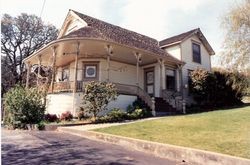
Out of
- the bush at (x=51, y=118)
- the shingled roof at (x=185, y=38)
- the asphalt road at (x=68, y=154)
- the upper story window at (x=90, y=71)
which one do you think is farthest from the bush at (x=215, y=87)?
the asphalt road at (x=68, y=154)

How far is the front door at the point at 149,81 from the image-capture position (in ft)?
80.1

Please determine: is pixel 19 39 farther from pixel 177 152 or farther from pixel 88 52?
pixel 177 152

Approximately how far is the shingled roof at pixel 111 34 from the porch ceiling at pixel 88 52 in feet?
1.47

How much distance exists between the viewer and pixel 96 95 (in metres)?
16.4

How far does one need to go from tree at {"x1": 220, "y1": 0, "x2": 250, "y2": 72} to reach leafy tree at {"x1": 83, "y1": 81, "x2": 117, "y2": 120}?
377 inches

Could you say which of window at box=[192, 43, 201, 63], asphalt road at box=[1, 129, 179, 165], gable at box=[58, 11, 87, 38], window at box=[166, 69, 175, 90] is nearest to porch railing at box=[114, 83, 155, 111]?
window at box=[166, 69, 175, 90]

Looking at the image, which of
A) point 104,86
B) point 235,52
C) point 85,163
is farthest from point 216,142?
point 235,52

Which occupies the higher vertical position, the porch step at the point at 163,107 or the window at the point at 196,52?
the window at the point at 196,52

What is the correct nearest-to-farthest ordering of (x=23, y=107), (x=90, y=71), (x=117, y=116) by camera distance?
(x=23, y=107) → (x=117, y=116) → (x=90, y=71)

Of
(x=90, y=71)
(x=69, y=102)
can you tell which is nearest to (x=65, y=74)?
(x=90, y=71)

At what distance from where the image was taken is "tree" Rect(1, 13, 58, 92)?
39.8 metres

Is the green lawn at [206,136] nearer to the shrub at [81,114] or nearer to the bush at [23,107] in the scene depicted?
the shrub at [81,114]

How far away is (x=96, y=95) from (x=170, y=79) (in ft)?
33.7

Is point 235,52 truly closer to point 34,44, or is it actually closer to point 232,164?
point 232,164
